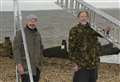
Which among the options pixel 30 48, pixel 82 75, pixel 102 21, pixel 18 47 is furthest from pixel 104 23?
pixel 18 47

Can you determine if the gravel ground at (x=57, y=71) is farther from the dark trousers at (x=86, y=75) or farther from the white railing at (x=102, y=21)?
the dark trousers at (x=86, y=75)

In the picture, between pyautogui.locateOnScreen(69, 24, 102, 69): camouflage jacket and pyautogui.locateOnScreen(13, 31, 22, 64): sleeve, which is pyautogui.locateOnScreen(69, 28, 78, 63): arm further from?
pyautogui.locateOnScreen(13, 31, 22, 64): sleeve

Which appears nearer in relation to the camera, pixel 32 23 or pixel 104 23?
pixel 32 23

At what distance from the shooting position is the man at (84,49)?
5.42 m

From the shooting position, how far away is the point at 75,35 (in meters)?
5.43

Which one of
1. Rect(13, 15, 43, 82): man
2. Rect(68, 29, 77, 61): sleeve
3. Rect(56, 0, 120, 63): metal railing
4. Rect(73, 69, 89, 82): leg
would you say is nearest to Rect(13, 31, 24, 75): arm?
Rect(13, 15, 43, 82): man

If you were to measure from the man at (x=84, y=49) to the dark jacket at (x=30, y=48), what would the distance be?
0.41m

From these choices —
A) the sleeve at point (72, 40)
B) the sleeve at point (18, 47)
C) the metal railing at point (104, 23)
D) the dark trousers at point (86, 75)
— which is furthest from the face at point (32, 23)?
the metal railing at point (104, 23)

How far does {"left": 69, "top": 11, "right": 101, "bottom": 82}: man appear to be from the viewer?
542 cm

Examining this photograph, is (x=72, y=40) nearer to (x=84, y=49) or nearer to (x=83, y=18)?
(x=84, y=49)

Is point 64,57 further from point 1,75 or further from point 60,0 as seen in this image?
point 60,0

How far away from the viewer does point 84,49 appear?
17.9ft

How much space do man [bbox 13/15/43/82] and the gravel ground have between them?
2313 mm

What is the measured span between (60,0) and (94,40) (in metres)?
1.86
